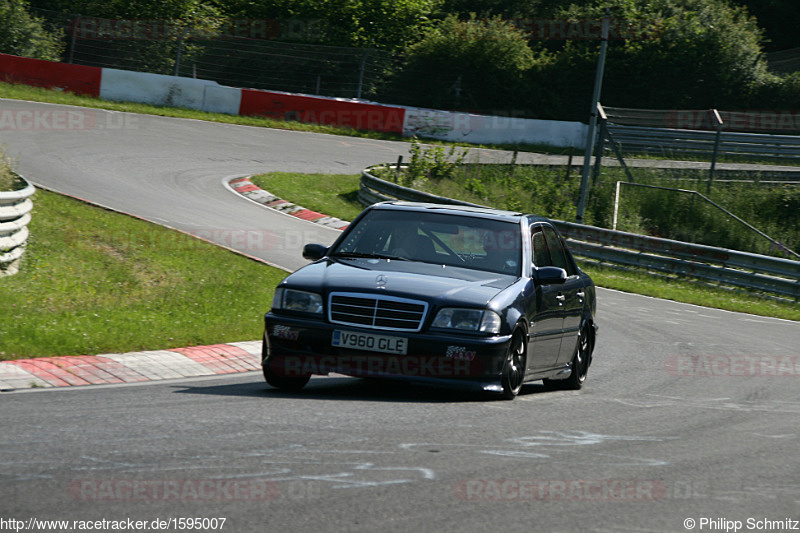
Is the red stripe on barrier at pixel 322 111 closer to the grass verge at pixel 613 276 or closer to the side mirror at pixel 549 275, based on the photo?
the grass verge at pixel 613 276

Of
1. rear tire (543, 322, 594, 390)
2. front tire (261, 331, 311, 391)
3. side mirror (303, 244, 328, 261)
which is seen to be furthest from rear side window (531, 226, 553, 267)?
front tire (261, 331, 311, 391)

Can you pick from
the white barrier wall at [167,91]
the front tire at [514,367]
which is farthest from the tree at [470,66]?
the front tire at [514,367]

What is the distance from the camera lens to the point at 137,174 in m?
23.7

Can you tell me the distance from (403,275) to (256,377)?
2.02 metres

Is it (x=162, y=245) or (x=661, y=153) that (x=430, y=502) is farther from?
(x=661, y=153)

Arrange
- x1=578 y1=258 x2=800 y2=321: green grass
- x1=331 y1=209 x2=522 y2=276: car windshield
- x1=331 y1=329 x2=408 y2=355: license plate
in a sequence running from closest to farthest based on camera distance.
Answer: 1. x1=331 y1=329 x2=408 y2=355: license plate
2. x1=331 y1=209 x2=522 y2=276: car windshield
3. x1=578 y1=258 x2=800 y2=321: green grass

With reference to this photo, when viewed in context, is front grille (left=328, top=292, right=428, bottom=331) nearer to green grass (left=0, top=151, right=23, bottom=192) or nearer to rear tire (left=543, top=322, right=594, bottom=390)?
rear tire (left=543, top=322, right=594, bottom=390)

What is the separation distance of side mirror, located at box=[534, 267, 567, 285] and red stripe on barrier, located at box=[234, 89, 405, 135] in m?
29.7

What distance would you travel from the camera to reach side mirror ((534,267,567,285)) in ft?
27.5

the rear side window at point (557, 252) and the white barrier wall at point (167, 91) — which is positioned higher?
the white barrier wall at point (167, 91)

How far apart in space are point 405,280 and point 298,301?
0.82 m

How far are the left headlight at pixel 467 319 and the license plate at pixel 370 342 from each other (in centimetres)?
31

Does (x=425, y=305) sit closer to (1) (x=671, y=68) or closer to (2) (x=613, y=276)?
(2) (x=613, y=276)

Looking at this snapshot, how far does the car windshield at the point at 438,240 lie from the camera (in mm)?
8477
